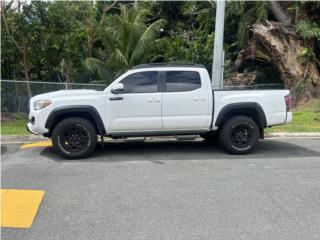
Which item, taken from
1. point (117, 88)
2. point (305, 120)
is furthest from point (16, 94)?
point (305, 120)

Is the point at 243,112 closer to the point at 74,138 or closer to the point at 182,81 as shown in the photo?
the point at 182,81

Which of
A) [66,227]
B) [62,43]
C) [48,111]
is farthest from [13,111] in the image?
[66,227]

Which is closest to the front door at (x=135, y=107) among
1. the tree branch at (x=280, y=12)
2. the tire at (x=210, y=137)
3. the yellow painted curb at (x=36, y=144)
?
the tire at (x=210, y=137)

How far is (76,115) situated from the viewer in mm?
8828

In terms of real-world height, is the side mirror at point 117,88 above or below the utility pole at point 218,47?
below

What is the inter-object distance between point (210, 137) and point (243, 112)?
4.00ft

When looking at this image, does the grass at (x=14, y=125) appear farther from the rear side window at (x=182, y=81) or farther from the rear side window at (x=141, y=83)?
the rear side window at (x=182, y=81)

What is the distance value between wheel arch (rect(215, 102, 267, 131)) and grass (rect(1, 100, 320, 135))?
2.73 meters

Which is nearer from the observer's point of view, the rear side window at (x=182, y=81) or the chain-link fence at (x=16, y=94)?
the rear side window at (x=182, y=81)

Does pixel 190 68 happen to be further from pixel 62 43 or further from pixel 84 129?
pixel 62 43

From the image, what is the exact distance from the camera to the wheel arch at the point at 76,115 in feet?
28.3

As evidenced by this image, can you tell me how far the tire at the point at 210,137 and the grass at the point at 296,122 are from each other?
2126 millimetres

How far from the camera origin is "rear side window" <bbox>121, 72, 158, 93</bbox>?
8.92 metres

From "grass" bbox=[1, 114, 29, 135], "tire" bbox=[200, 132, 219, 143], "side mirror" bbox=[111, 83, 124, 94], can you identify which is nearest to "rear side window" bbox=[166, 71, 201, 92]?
"side mirror" bbox=[111, 83, 124, 94]
